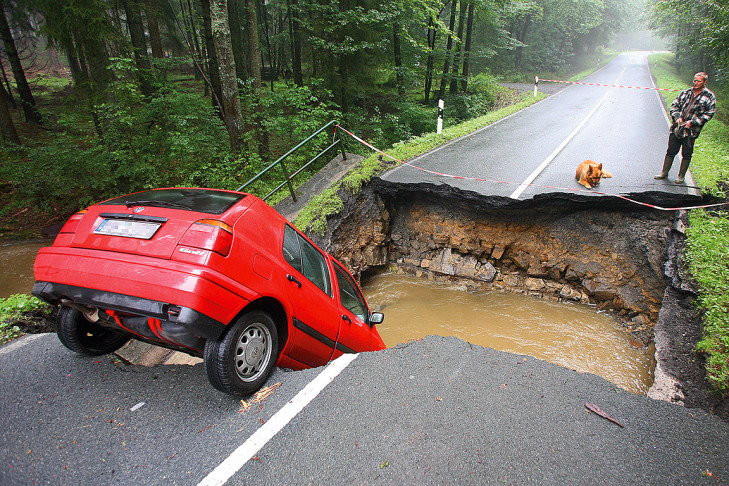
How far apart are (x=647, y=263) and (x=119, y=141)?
12.1 metres

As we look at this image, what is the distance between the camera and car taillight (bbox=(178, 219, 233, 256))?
251 cm

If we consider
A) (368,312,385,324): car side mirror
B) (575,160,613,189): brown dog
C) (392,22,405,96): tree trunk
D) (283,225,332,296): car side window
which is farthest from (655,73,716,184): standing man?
(392,22,405,96): tree trunk

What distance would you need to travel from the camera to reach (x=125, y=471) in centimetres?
234

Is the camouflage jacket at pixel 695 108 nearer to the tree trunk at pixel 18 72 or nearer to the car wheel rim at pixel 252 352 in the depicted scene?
the car wheel rim at pixel 252 352

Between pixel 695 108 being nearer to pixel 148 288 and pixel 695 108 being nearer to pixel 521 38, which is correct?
pixel 148 288

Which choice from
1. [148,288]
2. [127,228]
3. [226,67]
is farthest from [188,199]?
[226,67]

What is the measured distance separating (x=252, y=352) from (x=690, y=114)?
790cm

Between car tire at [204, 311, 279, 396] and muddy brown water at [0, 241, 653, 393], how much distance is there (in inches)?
153

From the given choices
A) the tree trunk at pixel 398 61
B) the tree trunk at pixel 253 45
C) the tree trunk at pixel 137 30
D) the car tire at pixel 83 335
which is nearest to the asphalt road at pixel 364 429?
the car tire at pixel 83 335

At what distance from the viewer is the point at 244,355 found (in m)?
2.76

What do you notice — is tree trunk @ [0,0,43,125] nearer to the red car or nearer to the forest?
the forest

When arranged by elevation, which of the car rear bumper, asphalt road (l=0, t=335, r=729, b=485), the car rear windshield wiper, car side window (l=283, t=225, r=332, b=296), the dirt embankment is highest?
the car rear windshield wiper

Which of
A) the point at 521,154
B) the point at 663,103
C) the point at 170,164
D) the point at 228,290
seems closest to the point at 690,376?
the point at 228,290

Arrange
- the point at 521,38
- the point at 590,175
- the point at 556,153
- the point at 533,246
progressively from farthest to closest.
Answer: the point at 521,38, the point at 556,153, the point at 533,246, the point at 590,175
